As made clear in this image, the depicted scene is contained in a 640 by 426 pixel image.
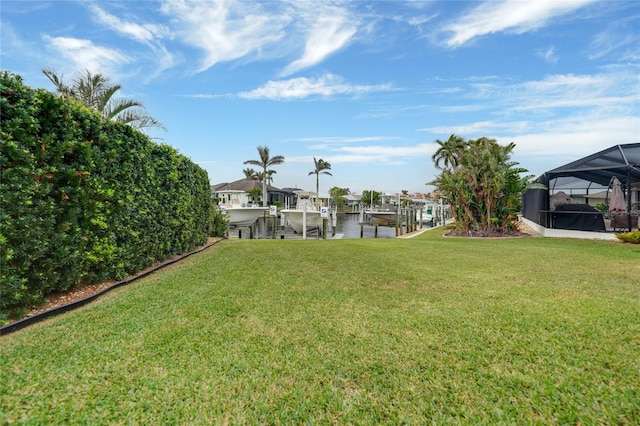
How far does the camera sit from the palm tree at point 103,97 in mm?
11273

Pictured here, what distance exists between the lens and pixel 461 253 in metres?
8.23

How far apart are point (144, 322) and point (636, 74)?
47.4ft

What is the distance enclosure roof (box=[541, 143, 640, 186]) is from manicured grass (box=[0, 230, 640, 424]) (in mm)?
8665

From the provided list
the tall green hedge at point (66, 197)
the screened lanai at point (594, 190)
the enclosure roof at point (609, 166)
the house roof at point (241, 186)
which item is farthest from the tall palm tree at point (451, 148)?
the house roof at point (241, 186)

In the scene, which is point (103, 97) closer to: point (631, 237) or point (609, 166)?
point (609, 166)

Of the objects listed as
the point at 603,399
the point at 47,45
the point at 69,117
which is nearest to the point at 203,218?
the point at 47,45

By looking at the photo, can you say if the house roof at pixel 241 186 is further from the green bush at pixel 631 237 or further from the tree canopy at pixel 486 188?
the green bush at pixel 631 237

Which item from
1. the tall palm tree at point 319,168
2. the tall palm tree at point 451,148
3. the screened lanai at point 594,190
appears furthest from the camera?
the tall palm tree at point 319,168

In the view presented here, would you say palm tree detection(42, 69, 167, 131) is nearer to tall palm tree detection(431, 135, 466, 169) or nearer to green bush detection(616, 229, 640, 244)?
green bush detection(616, 229, 640, 244)

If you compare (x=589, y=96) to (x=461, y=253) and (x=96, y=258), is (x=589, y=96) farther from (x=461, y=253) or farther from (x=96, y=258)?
(x=96, y=258)

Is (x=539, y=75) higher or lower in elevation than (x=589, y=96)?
higher

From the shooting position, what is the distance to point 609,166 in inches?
427

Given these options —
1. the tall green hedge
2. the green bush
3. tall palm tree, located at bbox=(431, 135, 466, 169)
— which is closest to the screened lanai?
the green bush

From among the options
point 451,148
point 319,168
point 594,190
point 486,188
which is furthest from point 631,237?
point 319,168
